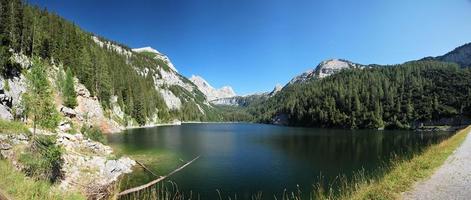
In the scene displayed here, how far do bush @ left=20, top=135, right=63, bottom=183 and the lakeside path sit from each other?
811 inches

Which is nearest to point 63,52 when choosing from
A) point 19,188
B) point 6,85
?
point 6,85

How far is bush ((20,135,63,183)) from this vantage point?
18.7m

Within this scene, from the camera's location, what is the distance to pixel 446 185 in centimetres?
1102

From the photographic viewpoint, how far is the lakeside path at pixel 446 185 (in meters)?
9.73

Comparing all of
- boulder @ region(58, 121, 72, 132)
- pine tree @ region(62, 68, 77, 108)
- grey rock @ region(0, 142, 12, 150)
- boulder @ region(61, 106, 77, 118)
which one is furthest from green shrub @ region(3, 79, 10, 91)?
grey rock @ region(0, 142, 12, 150)

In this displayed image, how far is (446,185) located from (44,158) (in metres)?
26.6

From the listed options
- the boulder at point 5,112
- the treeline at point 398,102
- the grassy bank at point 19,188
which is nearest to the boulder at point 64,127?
the boulder at point 5,112

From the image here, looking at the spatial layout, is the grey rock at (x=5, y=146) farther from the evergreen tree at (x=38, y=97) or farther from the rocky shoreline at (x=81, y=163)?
the evergreen tree at (x=38, y=97)

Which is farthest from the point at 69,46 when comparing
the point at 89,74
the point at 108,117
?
the point at 108,117

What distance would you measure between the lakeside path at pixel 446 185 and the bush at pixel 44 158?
2061 cm

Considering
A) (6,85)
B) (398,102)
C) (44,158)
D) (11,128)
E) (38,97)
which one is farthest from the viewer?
(398,102)

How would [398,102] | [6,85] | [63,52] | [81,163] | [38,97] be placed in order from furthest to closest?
1. [398,102]
2. [63,52]
3. [6,85]
4. [81,163]
5. [38,97]

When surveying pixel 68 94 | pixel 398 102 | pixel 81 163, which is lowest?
pixel 81 163

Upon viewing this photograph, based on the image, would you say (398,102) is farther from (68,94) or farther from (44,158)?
(44,158)
